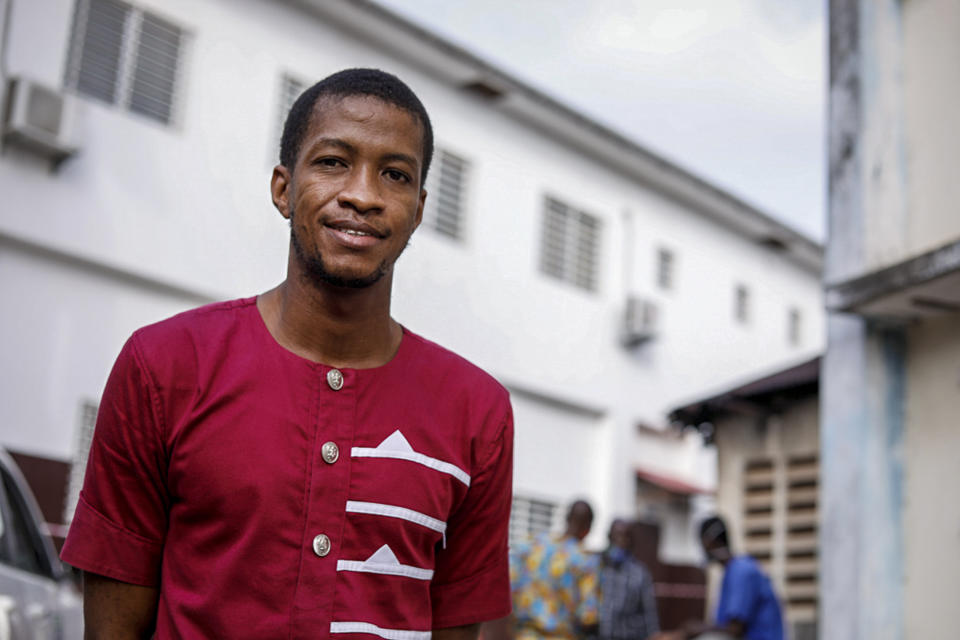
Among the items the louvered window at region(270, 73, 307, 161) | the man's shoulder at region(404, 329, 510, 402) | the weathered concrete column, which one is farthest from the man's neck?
the louvered window at region(270, 73, 307, 161)

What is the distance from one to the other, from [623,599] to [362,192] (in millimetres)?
6753

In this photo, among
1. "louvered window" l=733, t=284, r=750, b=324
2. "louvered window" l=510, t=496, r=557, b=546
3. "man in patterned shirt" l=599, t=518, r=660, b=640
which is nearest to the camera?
"man in patterned shirt" l=599, t=518, r=660, b=640

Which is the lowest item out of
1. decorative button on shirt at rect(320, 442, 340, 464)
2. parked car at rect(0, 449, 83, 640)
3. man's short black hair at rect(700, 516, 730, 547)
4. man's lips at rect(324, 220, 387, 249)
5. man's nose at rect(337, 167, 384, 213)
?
parked car at rect(0, 449, 83, 640)

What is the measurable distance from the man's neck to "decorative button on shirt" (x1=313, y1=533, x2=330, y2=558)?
281 mm

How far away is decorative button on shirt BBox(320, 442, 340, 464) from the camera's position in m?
1.81

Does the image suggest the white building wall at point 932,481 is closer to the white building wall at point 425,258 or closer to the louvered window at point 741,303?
the white building wall at point 425,258

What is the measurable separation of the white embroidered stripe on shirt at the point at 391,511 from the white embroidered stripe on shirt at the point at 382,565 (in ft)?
0.16

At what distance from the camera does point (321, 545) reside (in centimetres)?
177

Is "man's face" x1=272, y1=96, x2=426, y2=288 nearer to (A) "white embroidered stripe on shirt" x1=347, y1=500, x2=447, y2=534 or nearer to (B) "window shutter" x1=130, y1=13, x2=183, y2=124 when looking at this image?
(A) "white embroidered stripe on shirt" x1=347, y1=500, x2=447, y2=534

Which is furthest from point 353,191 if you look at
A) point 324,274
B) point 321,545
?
point 321,545

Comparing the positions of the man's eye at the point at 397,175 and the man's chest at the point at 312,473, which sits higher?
the man's eye at the point at 397,175

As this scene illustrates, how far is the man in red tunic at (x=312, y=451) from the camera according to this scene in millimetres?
1753

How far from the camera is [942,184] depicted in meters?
6.21

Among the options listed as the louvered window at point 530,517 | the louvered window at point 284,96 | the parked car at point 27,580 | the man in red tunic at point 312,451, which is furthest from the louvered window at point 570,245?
the man in red tunic at point 312,451
